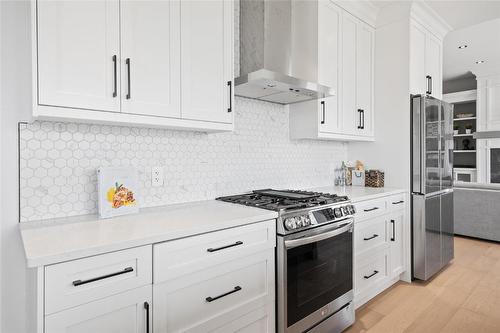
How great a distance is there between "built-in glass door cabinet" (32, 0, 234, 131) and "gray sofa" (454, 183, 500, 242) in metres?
4.15

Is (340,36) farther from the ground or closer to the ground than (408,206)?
farther from the ground

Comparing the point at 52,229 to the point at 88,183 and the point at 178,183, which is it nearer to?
the point at 88,183

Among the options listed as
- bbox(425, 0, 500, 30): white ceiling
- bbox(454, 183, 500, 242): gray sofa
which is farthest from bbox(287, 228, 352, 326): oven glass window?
bbox(454, 183, 500, 242): gray sofa

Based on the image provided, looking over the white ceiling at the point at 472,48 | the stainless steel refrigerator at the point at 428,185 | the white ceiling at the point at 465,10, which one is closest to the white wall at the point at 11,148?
the stainless steel refrigerator at the point at 428,185

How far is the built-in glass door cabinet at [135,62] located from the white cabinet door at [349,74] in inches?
54.2

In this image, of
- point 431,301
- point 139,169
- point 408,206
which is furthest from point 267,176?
point 431,301

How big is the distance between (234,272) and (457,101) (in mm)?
7454

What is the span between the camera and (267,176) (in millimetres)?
2686

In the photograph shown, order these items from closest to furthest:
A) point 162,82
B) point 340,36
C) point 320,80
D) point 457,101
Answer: point 162,82
point 320,80
point 340,36
point 457,101

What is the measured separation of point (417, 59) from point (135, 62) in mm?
2917

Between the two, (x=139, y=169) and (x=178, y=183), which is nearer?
(x=139, y=169)

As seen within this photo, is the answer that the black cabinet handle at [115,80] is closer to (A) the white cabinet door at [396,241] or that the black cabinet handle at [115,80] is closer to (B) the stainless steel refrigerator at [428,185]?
(A) the white cabinet door at [396,241]

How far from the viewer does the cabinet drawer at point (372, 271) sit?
8.17 feet

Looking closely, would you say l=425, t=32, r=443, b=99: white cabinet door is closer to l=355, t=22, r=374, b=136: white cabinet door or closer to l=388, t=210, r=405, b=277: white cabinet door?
l=355, t=22, r=374, b=136: white cabinet door
